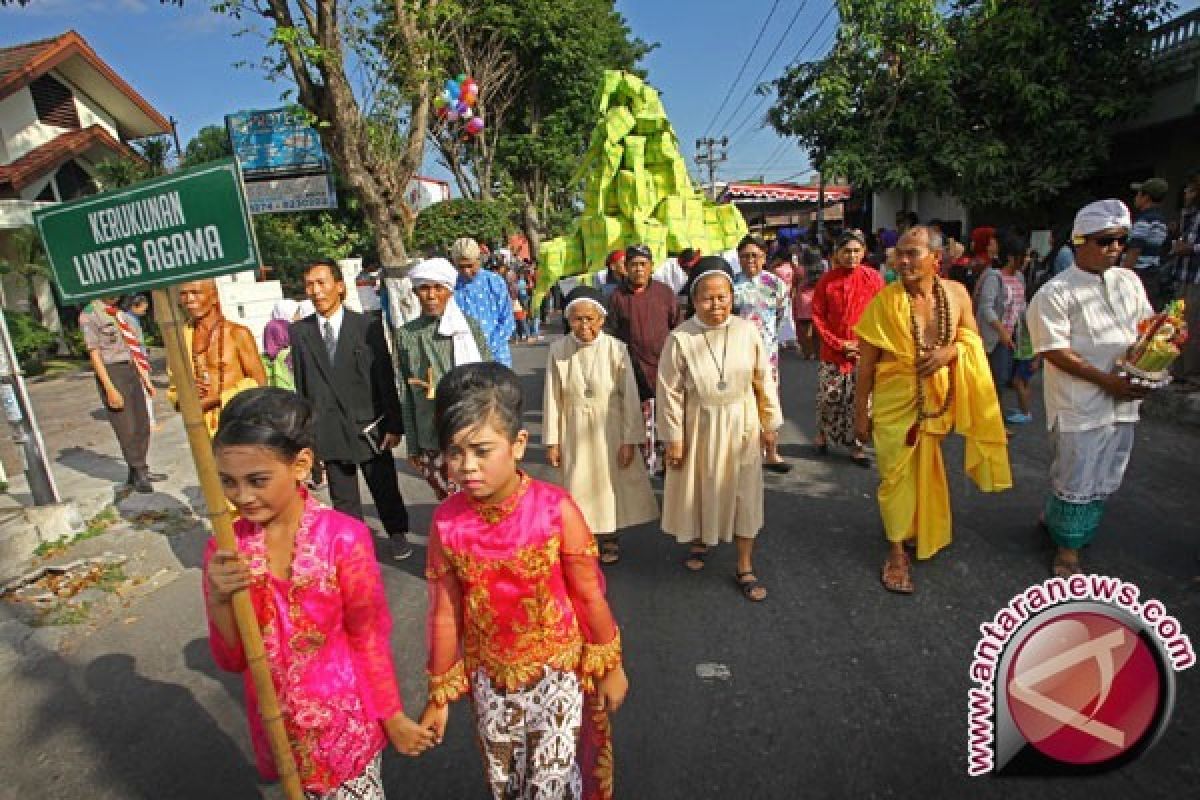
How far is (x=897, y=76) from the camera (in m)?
11.8

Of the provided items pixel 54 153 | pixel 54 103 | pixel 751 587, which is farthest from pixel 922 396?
pixel 54 103

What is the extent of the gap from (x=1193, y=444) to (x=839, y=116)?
30.1 feet

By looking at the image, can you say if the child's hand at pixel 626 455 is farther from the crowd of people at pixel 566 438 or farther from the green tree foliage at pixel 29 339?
the green tree foliage at pixel 29 339

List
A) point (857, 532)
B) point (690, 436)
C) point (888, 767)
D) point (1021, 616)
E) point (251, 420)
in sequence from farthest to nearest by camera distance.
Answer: point (857, 532) → point (690, 436) → point (888, 767) → point (1021, 616) → point (251, 420)

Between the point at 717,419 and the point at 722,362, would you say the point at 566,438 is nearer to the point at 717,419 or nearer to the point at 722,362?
the point at 717,419

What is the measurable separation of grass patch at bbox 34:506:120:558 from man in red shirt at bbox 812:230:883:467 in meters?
5.70

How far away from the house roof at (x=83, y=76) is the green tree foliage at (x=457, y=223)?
308 inches

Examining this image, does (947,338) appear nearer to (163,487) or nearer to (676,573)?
(676,573)

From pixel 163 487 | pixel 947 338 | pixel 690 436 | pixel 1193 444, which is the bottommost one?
pixel 1193 444

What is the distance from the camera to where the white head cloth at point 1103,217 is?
3035mm

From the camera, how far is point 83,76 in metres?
16.4

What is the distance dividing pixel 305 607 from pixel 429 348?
2.39 m

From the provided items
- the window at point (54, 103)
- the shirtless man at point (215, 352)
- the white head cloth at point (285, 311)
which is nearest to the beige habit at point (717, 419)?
the shirtless man at point (215, 352)

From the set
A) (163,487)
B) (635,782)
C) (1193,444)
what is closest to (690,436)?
(635,782)
